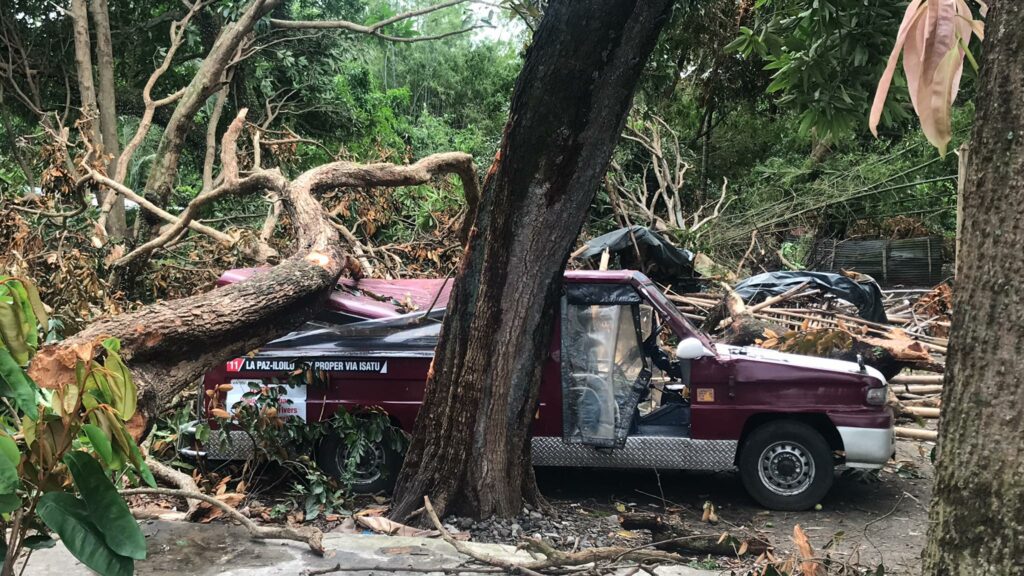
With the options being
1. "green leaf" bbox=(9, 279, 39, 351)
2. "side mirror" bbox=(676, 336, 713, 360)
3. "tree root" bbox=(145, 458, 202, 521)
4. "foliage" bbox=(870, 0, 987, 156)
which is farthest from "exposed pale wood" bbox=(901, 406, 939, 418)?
"green leaf" bbox=(9, 279, 39, 351)

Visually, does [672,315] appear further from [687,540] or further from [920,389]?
[920,389]

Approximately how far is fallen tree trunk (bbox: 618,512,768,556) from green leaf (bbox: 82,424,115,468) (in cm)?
270

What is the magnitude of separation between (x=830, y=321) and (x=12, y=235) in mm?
9368

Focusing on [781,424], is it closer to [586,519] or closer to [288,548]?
[586,519]

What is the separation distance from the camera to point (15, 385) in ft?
7.03

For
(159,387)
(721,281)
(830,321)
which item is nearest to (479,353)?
(159,387)

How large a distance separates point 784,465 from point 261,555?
160 inches

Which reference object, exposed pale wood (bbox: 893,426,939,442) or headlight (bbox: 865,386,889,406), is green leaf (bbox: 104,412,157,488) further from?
exposed pale wood (bbox: 893,426,939,442)

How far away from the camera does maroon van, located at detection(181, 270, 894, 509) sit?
20.5ft

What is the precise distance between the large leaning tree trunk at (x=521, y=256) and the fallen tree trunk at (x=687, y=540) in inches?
29.1

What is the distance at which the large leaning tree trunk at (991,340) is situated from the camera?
6.36 ft

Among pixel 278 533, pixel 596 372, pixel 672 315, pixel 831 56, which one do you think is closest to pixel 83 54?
pixel 596 372

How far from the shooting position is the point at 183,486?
519 cm

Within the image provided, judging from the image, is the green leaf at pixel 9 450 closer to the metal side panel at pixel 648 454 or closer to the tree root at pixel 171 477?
the tree root at pixel 171 477
